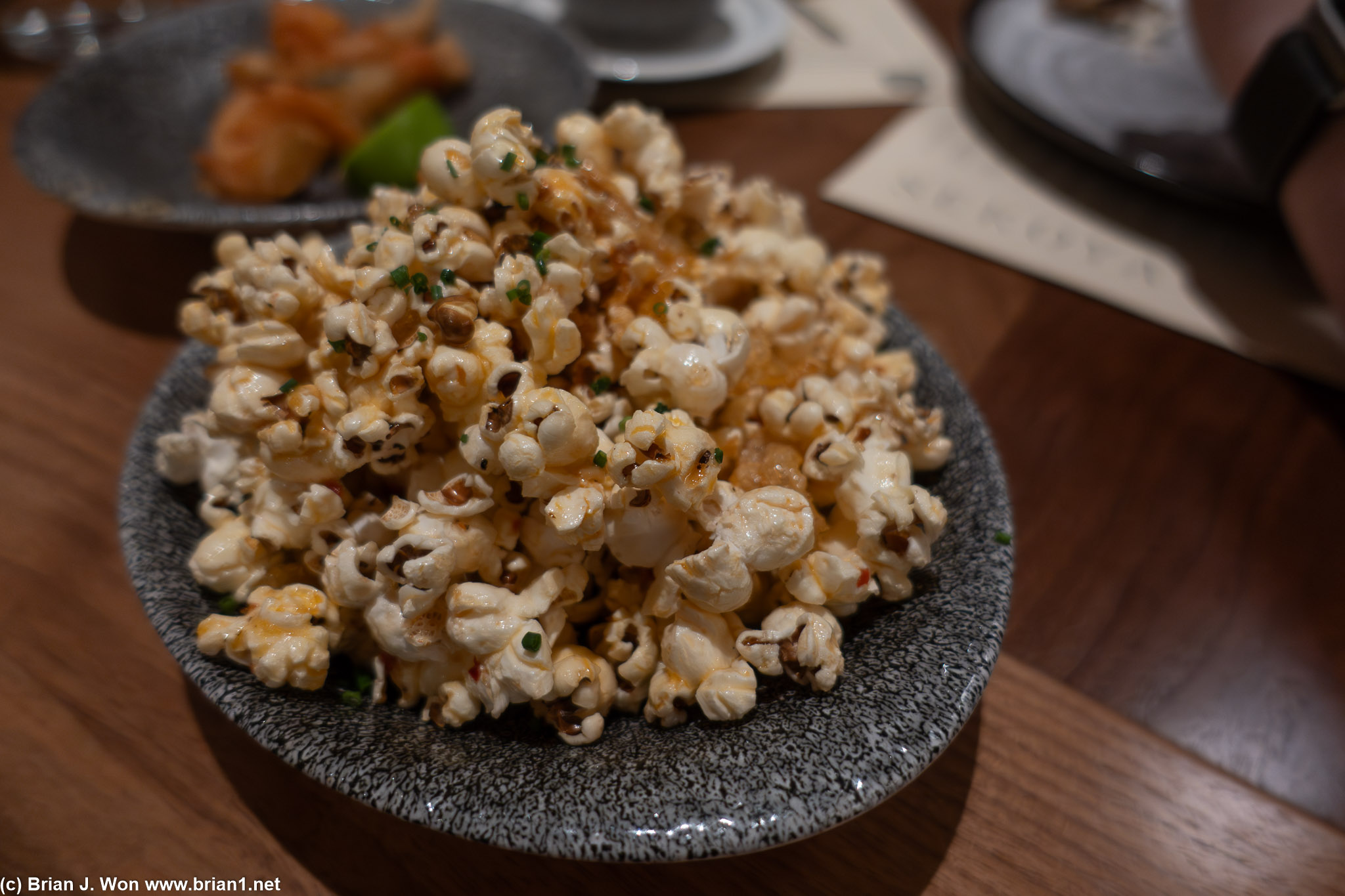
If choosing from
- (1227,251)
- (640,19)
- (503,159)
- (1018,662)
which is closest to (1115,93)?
(1227,251)

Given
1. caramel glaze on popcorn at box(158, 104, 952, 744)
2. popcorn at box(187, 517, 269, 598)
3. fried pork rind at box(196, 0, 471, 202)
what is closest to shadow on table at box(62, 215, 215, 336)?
fried pork rind at box(196, 0, 471, 202)

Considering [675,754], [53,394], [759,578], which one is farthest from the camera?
[53,394]

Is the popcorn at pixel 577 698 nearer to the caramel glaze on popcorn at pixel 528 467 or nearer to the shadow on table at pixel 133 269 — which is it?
the caramel glaze on popcorn at pixel 528 467

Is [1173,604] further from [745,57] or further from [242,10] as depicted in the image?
[242,10]

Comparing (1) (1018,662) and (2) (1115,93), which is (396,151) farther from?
(2) (1115,93)

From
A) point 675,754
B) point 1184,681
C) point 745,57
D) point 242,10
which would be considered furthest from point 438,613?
point 242,10
